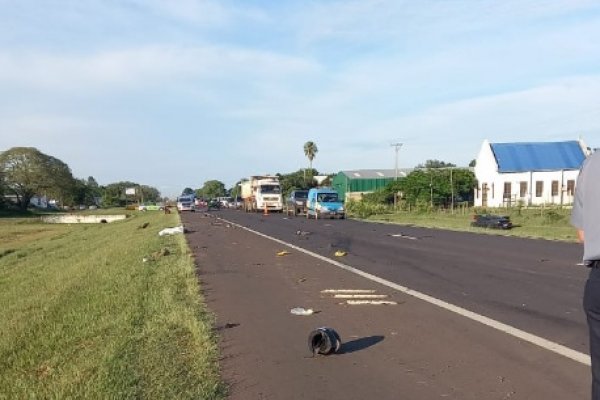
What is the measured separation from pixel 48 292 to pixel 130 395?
983cm

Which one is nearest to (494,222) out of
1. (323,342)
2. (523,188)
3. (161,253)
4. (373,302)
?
(161,253)

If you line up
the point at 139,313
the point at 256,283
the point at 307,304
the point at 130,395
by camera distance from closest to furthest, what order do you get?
the point at 130,395 → the point at 139,313 → the point at 307,304 → the point at 256,283

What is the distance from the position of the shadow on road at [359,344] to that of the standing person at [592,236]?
349cm

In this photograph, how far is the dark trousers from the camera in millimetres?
3725

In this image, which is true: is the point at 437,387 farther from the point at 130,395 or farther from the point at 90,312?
the point at 90,312

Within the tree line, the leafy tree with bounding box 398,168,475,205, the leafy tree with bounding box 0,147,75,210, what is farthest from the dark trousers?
the leafy tree with bounding box 0,147,75,210

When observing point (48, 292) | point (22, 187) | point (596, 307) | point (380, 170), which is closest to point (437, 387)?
point (596, 307)

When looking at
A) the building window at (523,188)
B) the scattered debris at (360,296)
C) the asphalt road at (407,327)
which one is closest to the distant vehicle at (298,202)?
the building window at (523,188)

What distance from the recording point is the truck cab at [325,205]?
45.5 metres

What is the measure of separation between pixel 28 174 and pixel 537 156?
94016 mm

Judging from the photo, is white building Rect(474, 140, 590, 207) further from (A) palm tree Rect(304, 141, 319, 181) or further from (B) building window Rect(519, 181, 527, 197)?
(A) palm tree Rect(304, 141, 319, 181)

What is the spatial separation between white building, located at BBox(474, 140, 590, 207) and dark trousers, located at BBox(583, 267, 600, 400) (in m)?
58.3

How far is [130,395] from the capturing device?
5.40 m

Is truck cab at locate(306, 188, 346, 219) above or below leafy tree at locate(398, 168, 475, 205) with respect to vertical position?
below
